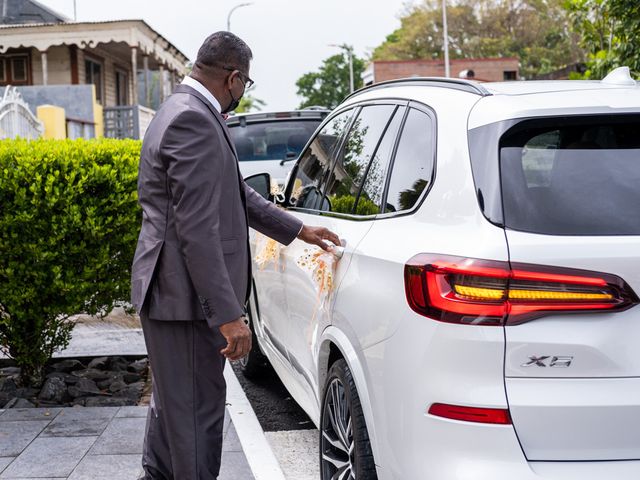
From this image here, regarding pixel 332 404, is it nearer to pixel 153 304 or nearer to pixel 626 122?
pixel 153 304

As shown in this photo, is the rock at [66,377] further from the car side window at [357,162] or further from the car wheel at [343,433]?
the car wheel at [343,433]

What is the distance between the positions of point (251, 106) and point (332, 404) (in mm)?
74275

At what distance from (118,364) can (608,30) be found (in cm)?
541

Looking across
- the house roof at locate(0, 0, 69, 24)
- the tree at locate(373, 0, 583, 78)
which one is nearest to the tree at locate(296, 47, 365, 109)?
the tree at locate(373, 0, 583, 78)

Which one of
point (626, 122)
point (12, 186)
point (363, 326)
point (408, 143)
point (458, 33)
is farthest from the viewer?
point (458, 33)

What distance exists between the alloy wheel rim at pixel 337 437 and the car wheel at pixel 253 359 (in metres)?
2.30

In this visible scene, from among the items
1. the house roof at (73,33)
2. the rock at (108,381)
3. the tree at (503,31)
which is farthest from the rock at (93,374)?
the tree at (503,31)

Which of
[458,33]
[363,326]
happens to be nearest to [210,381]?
[363,326]

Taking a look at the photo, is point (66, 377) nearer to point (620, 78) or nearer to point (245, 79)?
point (245, 79)

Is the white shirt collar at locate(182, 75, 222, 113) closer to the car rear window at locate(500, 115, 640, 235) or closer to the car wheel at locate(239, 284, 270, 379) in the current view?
the car rear window at locate(500, 115, 640, 235)

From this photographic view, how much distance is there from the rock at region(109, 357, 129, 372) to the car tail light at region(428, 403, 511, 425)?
429 cm

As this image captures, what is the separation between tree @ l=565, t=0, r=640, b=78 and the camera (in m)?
7.43

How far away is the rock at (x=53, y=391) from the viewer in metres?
5.60

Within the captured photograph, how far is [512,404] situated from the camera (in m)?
2.41
